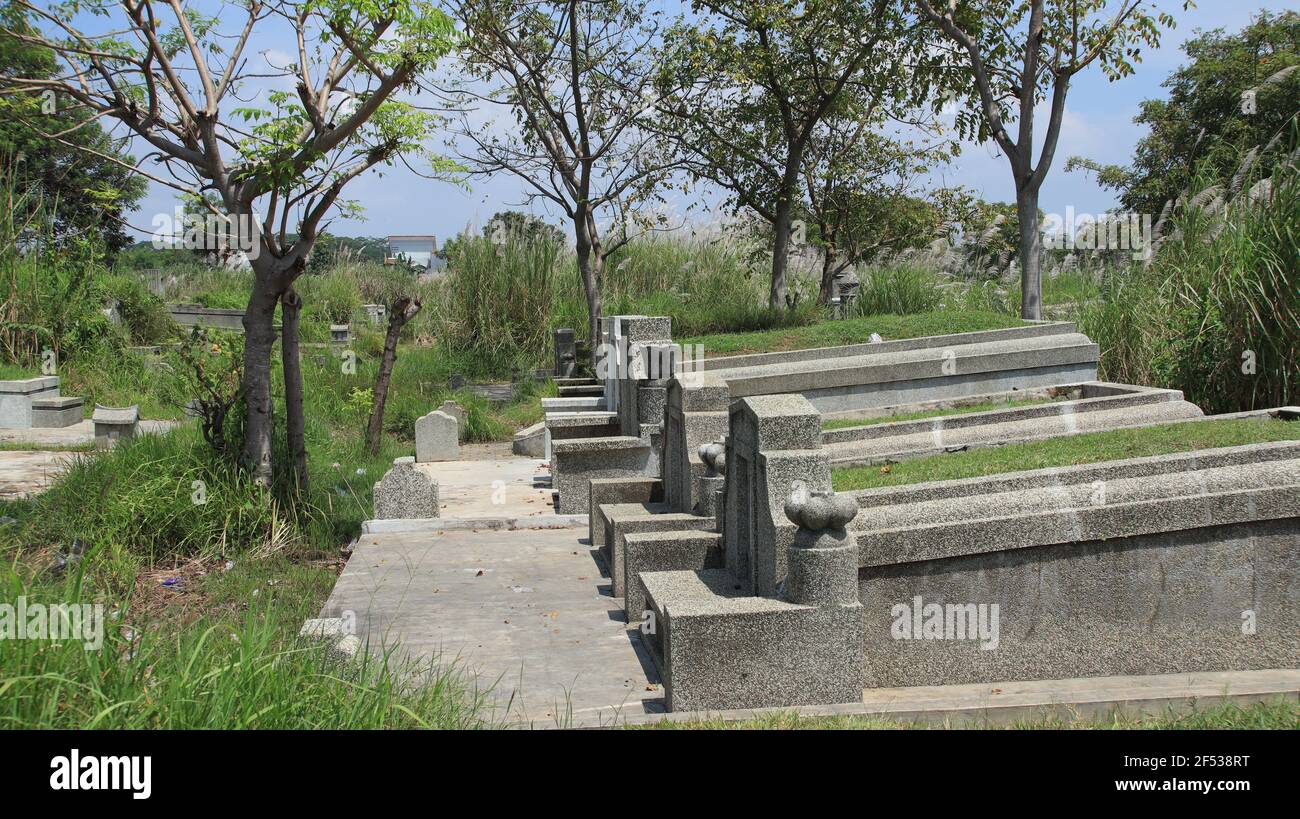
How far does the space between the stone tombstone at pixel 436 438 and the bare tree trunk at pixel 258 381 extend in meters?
5.21

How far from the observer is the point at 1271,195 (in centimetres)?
1016

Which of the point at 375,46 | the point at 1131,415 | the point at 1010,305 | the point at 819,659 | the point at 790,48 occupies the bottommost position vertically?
the point at 819,659

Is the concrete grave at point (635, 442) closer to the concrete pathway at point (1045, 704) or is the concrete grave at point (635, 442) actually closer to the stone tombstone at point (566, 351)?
the concrete pathway at point (1045, 704)

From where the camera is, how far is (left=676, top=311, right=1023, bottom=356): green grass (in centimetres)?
1334

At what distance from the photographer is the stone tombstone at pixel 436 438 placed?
14.5 m

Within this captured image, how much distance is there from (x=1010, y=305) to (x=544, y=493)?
976cm

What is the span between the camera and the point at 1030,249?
13898 mm

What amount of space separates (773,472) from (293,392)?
5.09 metres

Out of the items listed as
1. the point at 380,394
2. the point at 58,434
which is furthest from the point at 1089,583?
the point at 58,434

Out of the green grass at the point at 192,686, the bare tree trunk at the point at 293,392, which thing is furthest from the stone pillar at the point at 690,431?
the green grass at the point at 192,686

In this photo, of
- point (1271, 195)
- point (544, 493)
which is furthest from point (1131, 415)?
point (544, 493)

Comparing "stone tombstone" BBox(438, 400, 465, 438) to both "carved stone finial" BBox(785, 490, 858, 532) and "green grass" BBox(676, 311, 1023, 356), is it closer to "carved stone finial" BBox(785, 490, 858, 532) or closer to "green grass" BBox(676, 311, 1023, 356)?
"green grass" BBox(676, 311, 1023, 356)
